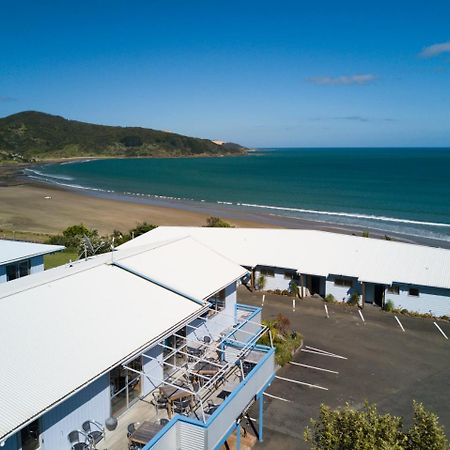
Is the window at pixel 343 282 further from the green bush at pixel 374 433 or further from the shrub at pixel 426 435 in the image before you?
the shrub at pixel 426 435

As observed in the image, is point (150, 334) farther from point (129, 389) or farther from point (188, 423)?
point (188, 423)

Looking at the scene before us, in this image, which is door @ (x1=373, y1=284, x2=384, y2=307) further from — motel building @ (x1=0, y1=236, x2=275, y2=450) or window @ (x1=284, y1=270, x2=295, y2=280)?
motel building @ (x1=0, y1=236, x2=275, y2=450)

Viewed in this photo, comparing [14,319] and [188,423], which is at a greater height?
[14,319]

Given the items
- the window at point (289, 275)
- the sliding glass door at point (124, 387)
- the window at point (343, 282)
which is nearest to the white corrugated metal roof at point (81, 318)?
the sliding glass door at point (124, 387)

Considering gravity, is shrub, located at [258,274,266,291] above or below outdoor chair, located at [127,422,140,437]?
below

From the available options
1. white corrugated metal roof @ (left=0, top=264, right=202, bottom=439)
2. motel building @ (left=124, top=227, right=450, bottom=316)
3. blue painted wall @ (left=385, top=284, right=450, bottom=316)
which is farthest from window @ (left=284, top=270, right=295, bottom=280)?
white corrugated metal roof @ (left=0, top=264, right=202, bottom=439)

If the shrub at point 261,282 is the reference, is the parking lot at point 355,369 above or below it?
below

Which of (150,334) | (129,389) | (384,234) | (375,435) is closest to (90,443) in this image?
(129,389)
